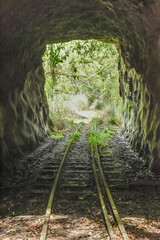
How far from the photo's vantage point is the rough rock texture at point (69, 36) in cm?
589

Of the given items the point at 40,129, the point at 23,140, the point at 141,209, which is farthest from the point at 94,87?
the point at 141,209

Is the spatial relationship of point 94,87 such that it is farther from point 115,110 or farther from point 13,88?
point 13,88

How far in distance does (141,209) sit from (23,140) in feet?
18.4

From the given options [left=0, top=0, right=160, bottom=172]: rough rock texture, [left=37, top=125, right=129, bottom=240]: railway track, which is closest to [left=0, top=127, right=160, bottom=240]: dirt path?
[left=37, top=125, right=129, bottom=240]: railway track

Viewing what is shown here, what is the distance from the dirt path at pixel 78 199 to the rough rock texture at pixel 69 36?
2.93ft

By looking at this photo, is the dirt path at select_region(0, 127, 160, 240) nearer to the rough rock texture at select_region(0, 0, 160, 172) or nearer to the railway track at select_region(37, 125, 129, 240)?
the railway track at select_region(37, 125, 129, 240)

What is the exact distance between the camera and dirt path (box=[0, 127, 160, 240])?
3765mm

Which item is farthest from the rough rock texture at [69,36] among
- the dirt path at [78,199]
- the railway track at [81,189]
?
the railway track at [81,189]

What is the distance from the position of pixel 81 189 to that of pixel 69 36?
7.24 metres

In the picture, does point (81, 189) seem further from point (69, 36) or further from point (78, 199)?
point (69, 36)

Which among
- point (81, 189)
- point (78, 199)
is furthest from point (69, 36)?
point (78, 199)

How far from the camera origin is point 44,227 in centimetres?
374

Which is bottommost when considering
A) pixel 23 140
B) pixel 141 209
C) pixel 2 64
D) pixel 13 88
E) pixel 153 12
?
pixel 141 209

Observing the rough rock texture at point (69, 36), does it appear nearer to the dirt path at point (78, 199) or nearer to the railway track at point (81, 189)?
the dirt path at point (78, 199)
